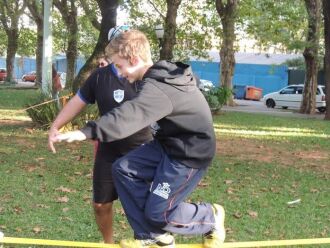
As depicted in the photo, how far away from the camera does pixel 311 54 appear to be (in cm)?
2694

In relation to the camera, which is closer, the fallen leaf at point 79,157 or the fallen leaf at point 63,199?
the fallen leaf at point 63,199

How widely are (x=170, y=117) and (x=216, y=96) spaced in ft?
63.3

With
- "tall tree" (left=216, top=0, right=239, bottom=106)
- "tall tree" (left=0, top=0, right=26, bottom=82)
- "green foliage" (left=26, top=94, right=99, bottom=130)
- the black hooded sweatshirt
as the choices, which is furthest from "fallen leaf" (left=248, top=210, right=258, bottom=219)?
"tall tree" (left=0, top=0, right=26, bottom=82)

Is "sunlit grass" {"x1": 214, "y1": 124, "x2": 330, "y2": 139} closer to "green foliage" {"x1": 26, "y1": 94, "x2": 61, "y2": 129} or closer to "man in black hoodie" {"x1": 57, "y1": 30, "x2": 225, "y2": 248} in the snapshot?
"green foliage" {"x1": 26, "y1": 94, "x2": 61, "y2": 129}

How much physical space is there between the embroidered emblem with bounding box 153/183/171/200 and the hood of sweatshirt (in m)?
0.60

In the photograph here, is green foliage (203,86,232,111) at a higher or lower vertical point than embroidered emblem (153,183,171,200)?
lower

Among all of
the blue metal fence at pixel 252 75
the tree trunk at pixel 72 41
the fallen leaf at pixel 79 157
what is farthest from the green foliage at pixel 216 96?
the blue metal fence at pixel 252 75

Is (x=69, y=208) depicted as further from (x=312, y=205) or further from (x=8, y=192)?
(x=312, y=205)

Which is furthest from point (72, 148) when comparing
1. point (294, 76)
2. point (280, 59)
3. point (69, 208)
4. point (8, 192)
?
point (280, 59)

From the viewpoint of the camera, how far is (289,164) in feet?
33.8

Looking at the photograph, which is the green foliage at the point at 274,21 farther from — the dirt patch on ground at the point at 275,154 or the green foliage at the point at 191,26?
the dirt patch on ground at the point at 275,154

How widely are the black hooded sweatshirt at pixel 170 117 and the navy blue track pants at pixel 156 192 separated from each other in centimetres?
9

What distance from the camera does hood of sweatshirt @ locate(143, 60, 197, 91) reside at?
3.35 m

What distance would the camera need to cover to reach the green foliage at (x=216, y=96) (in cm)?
2219
